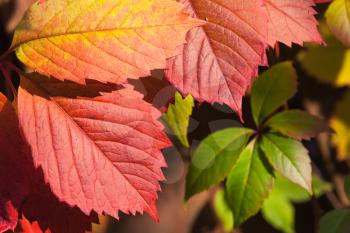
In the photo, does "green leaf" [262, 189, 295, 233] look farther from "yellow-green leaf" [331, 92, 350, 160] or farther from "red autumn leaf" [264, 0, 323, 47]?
"red autumn leaf" [264, 0, 323, 47]

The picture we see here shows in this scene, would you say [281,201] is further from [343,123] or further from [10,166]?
[10,166]

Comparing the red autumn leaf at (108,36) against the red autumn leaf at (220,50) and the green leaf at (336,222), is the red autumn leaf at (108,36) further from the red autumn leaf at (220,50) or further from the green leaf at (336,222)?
the green leaf at (336,222)

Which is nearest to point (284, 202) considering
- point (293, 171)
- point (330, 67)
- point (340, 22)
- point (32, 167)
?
point (330, 67)

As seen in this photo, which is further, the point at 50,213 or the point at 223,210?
the point at 223,210

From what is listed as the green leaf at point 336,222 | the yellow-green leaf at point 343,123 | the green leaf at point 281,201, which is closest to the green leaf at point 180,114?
the green leaf at point 336,222

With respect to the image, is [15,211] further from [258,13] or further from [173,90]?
[258,13]

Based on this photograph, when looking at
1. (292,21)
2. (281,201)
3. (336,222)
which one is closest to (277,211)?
(281,201)
